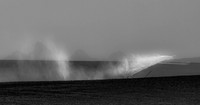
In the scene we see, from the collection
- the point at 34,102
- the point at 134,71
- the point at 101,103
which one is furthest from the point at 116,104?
the point at 134,71

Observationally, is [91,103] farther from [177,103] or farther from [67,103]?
[177,103]

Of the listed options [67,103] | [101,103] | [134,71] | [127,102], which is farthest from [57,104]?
[134,71]

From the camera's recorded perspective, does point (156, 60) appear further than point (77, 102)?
Yes

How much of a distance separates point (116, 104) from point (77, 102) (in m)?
4.38

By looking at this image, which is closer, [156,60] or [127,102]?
[127,102]

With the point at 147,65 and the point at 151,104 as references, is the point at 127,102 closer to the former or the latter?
the point at 151,104

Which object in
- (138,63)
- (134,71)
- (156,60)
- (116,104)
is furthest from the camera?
(156,60)

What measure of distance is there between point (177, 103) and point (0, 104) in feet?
55.4

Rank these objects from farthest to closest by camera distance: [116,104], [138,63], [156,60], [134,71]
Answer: [156,60]
[138,63]
[134,71]
[116,104]

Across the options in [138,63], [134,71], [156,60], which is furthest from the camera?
[156,60]

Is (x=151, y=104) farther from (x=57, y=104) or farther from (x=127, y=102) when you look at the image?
(x=57, y=104)

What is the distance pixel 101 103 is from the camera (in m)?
36.9

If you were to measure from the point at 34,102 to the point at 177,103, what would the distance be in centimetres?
1403

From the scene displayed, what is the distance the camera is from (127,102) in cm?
3750
